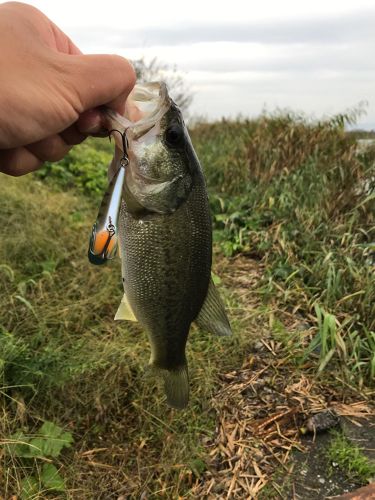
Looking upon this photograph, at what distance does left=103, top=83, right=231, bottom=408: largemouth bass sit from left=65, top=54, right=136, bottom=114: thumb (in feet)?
0.23

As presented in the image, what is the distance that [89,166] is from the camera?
6961mm

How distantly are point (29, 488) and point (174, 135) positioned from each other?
188 centimetres

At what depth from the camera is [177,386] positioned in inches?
72.6

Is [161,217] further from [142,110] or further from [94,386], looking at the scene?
[94,386]

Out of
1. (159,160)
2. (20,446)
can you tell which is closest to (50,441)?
(20,446)

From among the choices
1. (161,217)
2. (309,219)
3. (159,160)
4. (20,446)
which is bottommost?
(20,446)

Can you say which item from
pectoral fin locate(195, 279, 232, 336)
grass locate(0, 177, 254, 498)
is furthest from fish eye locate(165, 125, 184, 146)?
grass locate(0, 177, 254, 498)

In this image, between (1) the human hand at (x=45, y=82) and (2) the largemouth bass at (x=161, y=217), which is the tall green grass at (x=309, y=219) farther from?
(1) the human hand at (x=45, y=82)

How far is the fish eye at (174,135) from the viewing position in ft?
4.83

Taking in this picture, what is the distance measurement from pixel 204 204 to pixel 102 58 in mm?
555

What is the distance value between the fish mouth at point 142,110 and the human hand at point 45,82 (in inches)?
1.4

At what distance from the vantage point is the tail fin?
5.98 feet

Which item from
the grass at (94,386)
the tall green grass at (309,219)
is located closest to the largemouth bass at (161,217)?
the grass at (94,386)

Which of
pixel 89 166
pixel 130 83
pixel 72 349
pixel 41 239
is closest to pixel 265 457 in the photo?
pixel 72 349
